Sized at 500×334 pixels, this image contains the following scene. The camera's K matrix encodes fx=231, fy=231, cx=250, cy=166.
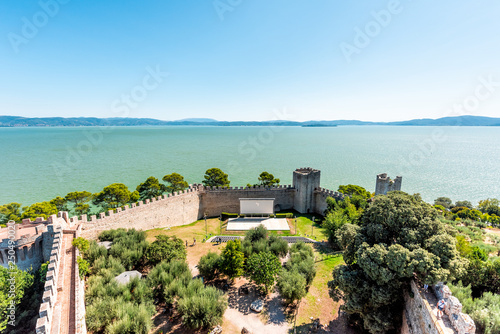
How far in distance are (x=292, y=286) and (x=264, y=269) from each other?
6.19 ft

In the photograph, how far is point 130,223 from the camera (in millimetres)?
22500

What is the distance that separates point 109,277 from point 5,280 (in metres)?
4.57

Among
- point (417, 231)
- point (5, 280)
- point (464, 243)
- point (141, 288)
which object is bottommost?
point (141, 288)

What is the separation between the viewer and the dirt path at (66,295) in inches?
371

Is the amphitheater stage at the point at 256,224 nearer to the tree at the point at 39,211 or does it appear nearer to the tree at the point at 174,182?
the tree at the point at 174,182

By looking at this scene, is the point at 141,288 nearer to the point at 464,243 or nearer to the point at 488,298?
the point at 488,298

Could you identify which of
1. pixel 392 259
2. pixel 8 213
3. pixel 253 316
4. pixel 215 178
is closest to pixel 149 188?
pixel 215 178

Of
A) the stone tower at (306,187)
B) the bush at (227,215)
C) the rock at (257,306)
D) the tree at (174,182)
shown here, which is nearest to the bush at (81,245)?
the rock at (257,306)

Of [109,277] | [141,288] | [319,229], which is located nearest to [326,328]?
[141,288]

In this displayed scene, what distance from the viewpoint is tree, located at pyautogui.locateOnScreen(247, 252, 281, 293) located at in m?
14.1

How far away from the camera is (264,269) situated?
14.3 m

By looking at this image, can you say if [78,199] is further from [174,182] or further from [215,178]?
[215,178]

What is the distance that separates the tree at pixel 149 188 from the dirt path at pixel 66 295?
17983 mm

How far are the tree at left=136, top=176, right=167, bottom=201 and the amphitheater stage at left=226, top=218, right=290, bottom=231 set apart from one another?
12.4 meters
